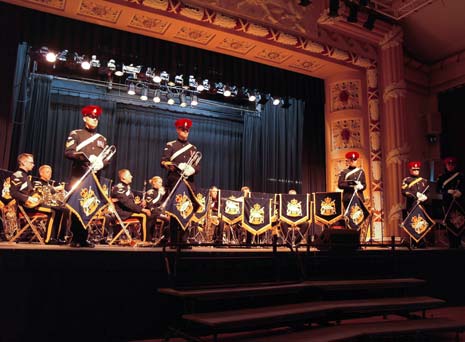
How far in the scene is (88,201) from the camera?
4527 mm

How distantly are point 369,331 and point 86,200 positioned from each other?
3.12 meters

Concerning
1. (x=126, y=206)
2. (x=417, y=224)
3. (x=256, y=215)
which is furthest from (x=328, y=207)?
(x=126, y=206)

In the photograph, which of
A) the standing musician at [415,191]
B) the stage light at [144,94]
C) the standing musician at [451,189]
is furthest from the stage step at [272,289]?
the stage light at [144,94]

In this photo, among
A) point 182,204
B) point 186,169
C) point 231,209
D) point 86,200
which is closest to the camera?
point 86,200

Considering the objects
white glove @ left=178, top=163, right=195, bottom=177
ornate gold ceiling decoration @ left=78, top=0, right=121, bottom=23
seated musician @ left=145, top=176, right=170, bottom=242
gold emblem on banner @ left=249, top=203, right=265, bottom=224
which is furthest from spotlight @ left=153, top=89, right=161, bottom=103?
white glove @ left=178, top=163, right=195, bottom=177

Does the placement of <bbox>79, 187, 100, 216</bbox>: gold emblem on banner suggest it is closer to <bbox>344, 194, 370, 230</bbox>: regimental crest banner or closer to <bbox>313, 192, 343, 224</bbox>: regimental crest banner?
<bbox>313, 192, 343, 224</bbox>: regimental crest banner

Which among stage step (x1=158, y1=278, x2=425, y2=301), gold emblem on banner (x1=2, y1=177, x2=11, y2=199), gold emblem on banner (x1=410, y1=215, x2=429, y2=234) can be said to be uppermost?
gold emblem on banner (x1=2, y1=177, x2=11, y2=199)

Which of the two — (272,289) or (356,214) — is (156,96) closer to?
(356,214)

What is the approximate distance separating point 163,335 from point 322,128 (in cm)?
796

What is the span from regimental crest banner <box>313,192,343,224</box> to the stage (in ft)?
8.19

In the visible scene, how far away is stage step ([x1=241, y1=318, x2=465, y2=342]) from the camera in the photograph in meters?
3.60

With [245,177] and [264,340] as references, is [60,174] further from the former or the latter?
[264,340]

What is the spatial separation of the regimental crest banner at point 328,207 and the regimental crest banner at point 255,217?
3.13ft

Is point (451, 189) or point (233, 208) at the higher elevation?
point (451, 189)
